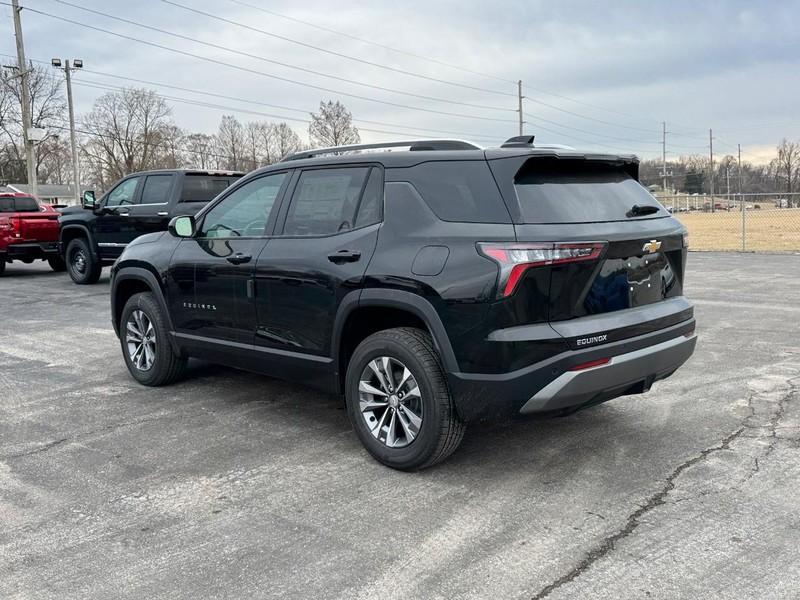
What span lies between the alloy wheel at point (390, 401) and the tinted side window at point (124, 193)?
33.7ft

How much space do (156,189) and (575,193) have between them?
33.7 ft

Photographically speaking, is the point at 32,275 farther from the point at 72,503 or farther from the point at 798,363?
the point at 798,363

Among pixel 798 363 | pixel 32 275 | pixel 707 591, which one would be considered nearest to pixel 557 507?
pixel 707 591

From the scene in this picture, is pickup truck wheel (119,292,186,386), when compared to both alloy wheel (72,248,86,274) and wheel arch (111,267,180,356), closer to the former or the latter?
wheel arch (111,267,180,356)

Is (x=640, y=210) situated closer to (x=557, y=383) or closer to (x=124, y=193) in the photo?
(x=557, y=383)

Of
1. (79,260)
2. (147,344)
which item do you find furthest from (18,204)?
(147,344)

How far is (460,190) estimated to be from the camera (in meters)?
3.84

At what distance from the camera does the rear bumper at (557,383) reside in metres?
3.52

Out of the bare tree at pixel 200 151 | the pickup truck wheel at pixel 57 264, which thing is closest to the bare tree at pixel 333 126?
the bare tree at pixel 200 151

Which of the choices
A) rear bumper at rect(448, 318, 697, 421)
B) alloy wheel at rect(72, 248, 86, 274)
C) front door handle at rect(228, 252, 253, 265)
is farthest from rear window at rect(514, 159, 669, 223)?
alloy wheel at rect(72, 248, 86, 274)

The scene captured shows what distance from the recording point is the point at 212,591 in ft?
9.26

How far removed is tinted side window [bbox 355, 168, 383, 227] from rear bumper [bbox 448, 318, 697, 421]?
1083 mm

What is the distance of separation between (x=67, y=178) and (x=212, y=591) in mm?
98501

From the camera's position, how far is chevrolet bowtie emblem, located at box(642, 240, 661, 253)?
3951mm
